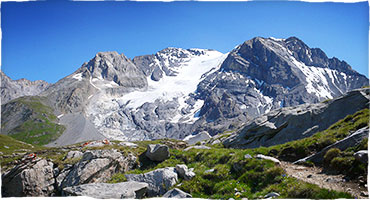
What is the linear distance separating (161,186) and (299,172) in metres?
8.37

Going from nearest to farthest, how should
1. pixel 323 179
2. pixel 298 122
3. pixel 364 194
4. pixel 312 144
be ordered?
pixel 364 194
pixel 323 179
pixel 312 144
pixel 298 122

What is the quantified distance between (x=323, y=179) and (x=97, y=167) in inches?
590

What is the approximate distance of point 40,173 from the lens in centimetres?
1789

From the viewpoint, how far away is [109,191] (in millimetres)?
12820

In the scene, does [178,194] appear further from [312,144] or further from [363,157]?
[312,144]

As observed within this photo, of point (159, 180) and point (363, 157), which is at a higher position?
point (363, 157)

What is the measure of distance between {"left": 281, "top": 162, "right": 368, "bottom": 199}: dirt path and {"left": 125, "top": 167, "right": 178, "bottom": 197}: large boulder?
7322mm

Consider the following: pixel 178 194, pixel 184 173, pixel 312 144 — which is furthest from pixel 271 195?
pixel 312 144

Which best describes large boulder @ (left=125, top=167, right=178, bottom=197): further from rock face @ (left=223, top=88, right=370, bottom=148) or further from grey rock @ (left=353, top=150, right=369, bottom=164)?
rock face @ (left=223, top=88, right=370, bottom=148)

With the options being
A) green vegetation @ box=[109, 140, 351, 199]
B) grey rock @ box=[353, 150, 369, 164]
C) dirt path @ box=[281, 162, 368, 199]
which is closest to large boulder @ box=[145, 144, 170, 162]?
green vegetation @ box=[109, 140, 351, 199]

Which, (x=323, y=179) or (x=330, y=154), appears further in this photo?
(x=330, y=154)

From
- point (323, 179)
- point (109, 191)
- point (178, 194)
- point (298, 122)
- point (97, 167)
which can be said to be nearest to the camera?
point (323, 179)

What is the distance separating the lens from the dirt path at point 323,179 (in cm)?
961

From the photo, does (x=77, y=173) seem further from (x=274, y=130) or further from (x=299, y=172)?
(x=274, y=130)
